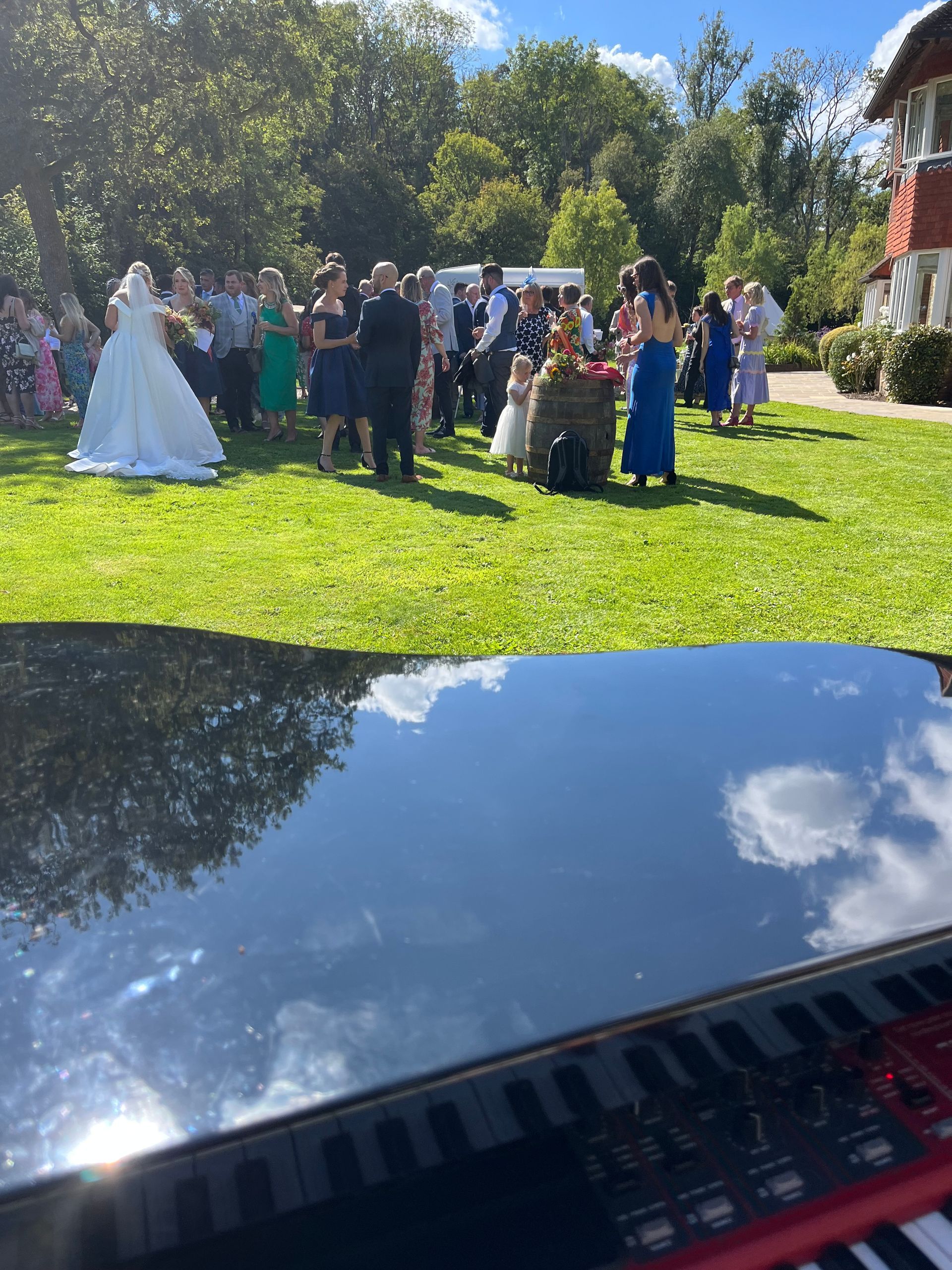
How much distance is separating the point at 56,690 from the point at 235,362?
1185cm

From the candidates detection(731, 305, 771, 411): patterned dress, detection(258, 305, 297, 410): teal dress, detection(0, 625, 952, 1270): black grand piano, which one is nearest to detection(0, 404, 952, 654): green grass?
detection(258, 305, 297, 410): teal dress

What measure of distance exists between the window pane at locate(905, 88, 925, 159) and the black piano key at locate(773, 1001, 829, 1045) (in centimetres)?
2547

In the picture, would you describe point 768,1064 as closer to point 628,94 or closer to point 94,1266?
point 94,1266

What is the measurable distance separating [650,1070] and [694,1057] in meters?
0.06

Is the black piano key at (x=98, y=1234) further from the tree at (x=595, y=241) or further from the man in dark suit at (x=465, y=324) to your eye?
the tree at (x=595, y=241)

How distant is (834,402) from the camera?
61.3 ft

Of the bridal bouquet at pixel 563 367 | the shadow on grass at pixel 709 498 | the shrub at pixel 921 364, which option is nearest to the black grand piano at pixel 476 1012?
the shadow on grass at pixel 709 498

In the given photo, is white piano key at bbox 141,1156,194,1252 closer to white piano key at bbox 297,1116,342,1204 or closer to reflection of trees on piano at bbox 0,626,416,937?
white piano key at bbox 297,1116,342,1204

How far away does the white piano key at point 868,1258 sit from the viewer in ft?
3.37

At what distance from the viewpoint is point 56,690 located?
2.31m

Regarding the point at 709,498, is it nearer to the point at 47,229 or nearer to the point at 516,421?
the point at 516,421

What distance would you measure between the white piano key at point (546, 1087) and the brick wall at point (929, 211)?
956 inches

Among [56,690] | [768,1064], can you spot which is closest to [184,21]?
[56,690]

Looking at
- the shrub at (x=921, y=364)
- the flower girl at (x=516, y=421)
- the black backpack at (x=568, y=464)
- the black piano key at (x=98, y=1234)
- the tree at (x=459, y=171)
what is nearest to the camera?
the black piano key at (x=98, y=1234)
